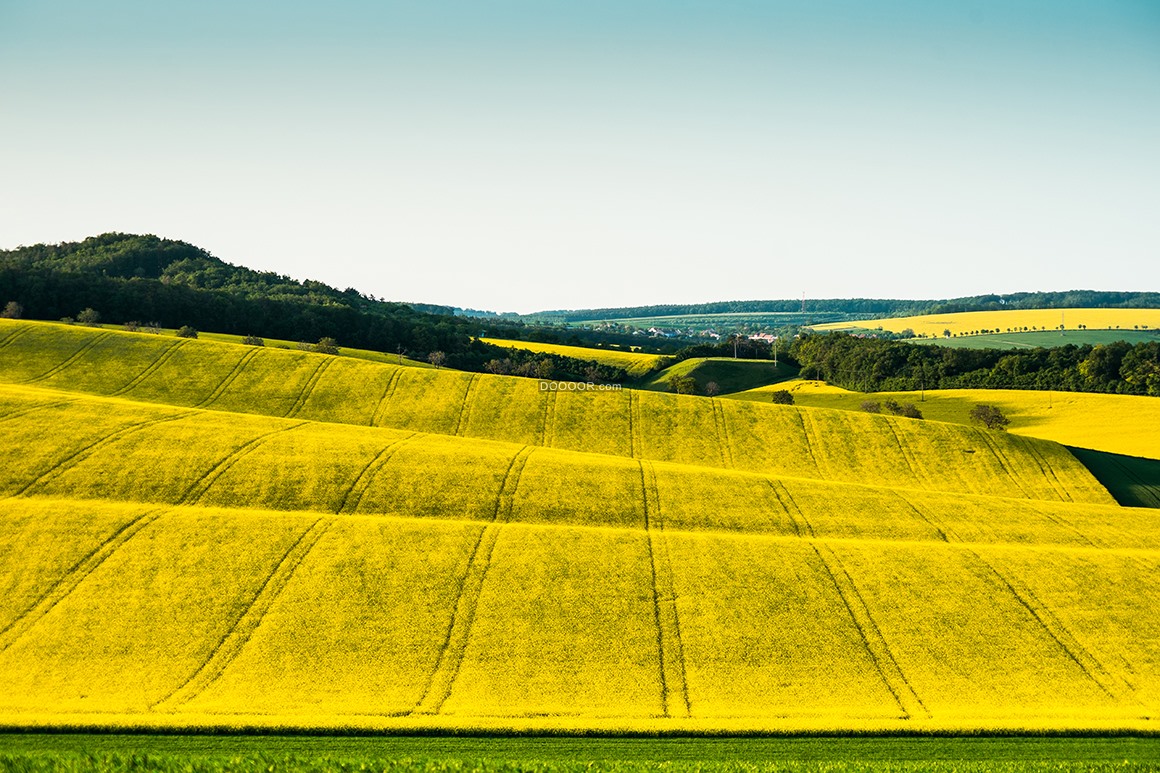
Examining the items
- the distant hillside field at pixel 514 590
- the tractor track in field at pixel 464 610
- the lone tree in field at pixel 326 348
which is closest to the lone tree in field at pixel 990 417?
the distant hillside field at pixel 514 590

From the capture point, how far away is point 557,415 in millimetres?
78875

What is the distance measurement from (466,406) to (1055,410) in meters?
75.2

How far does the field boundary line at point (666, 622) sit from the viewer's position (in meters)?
31.6

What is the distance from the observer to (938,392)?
11950cm

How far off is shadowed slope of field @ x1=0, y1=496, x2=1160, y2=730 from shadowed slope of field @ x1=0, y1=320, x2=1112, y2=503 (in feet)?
82.3

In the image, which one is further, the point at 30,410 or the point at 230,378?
the point at 230,378

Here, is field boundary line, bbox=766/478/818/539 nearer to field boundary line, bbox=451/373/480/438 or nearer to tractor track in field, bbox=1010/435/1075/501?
tractor track in field, bbox=1010/435/1075/501

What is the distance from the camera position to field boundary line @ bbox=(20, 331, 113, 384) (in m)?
77.9

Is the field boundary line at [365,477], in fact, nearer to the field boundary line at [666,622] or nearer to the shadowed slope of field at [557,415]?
the field boundary line at [666,622]

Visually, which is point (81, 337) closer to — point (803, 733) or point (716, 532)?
point (716, 532)

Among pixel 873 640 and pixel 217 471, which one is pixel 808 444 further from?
pixel 217 471

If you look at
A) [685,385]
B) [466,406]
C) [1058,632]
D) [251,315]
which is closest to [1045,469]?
[1058,632]

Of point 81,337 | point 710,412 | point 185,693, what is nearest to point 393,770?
point 185,693

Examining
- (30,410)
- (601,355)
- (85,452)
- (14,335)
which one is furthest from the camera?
(601,355)
